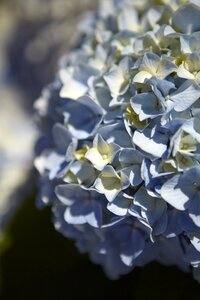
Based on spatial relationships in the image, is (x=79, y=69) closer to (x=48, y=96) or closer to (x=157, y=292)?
(x=48, y=96)

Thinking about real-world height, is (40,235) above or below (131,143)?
below

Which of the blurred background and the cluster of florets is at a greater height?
the cluster of florets

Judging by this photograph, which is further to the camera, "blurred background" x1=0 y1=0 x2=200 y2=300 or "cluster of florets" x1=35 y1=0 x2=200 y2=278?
"blurred background" x1=0 y1=0 x2=200 y2=300

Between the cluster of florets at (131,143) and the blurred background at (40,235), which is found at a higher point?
the cluster of florets at (131,143)

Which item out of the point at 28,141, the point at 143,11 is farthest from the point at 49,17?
the point at 143,11

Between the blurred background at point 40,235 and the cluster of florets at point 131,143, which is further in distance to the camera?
the blurred background at point 40,235
